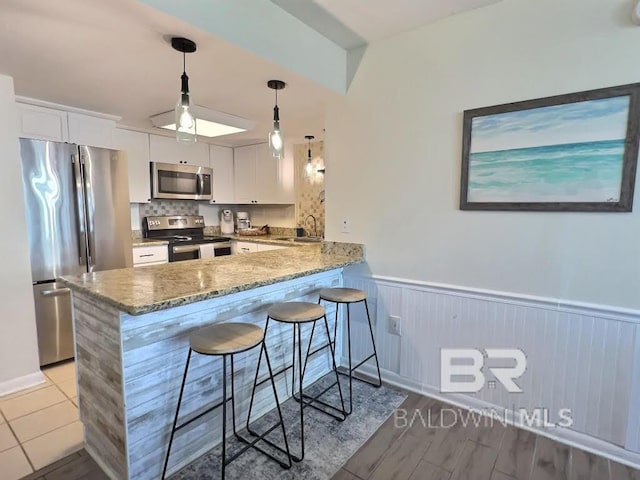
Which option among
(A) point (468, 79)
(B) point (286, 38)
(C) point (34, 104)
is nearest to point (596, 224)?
(A) point (468, 79)

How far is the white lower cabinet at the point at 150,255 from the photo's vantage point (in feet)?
12.1

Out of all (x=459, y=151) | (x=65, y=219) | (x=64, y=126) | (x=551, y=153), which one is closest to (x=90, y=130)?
(x=64, y=126)

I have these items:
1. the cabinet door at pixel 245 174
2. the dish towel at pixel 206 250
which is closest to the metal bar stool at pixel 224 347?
the dish towel at pixel 206 250

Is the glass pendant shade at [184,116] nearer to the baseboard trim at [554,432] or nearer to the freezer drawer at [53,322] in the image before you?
the freezer drawer at [53,322]

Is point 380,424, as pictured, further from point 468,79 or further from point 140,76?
point 140,76

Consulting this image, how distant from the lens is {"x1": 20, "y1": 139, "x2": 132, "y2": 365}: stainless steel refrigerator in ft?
8.57

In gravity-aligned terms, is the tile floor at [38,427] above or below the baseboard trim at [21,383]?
below

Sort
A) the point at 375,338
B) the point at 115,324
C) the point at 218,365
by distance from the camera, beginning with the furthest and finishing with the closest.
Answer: the point at 375,338
the point at 218,365
the point at 115,324

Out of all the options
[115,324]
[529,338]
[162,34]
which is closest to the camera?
[115,324]

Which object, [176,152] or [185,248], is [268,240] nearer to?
[185,248]

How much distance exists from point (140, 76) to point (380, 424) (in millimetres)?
2694

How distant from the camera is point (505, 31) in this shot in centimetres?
195

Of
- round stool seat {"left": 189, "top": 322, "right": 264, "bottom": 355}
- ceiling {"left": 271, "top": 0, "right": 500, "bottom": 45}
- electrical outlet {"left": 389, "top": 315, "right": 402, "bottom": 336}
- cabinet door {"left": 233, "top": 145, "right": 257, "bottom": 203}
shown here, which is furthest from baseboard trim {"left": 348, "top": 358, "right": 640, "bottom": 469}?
cabinet door {"left": 233, "top": 145, "right": 257, "bottom": 203}

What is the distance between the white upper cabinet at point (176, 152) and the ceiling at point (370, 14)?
266 centimetres
